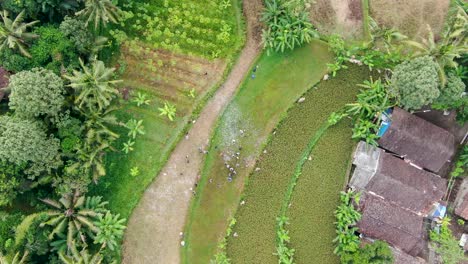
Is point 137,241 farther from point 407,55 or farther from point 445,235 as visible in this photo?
point 407,55

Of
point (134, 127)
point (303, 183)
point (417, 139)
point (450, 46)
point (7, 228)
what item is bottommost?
point (7, 228)

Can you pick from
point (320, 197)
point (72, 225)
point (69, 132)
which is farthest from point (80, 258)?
point (320, 197)

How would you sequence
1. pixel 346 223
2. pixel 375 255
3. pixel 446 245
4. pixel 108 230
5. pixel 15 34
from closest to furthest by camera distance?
pixel 15 34
pixel 375 255
pixel 108 230
pixel 446 245
pixel 346 223

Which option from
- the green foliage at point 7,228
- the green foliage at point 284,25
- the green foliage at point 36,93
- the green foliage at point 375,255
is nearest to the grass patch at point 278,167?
the green foliage at point 375,255

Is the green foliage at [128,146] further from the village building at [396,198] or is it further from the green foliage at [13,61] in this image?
the village building at [396,198]

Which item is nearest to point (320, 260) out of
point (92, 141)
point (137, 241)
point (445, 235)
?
point (445, 235)

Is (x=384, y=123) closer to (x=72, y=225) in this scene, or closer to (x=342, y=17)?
(x=342, y=17)
